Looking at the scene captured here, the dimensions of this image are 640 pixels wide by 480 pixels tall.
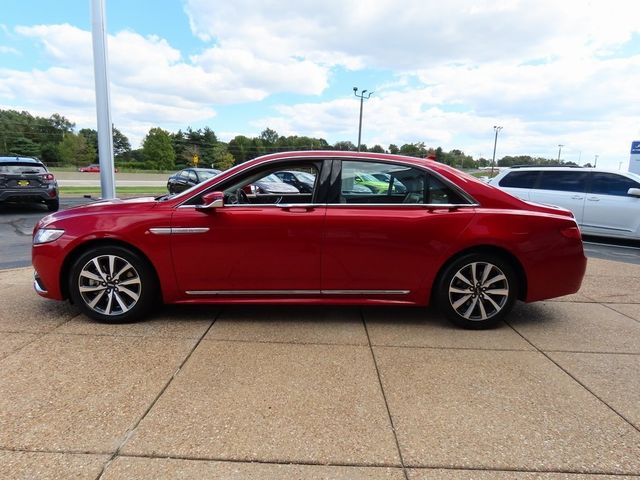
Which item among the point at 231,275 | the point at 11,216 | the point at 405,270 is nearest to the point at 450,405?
the point at 405,270

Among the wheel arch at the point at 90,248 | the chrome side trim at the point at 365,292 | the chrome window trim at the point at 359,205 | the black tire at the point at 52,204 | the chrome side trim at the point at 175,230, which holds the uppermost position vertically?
the chrome window trim at the point at 359,205

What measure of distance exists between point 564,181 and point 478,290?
24.3 feet

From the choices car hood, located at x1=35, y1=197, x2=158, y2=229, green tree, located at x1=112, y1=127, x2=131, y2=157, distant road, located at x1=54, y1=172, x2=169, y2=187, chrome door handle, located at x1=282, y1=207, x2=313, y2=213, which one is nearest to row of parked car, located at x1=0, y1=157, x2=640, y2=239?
car hood, located at x1=35, y1=197, x2=158, y2=229

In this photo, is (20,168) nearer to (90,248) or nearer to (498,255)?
(90,248)

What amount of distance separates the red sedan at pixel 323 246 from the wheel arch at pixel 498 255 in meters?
0.01

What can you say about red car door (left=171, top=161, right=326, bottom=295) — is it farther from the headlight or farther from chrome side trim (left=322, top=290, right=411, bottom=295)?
the headlight

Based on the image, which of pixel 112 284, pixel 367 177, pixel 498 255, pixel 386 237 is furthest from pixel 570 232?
pixel 112 284

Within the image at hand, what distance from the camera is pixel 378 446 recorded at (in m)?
2.35

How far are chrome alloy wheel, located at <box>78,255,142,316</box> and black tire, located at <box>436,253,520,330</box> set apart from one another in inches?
108

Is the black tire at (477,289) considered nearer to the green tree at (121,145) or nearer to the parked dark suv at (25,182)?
the parked dark suv at (25,182)

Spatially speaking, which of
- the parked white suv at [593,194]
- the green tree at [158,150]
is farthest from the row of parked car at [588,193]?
the green tree at [158,150]

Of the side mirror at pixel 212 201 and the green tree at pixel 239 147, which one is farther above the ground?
the green tree at pixel 239 147

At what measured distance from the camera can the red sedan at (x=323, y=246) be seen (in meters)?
3.80

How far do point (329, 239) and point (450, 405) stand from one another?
1647 mm
